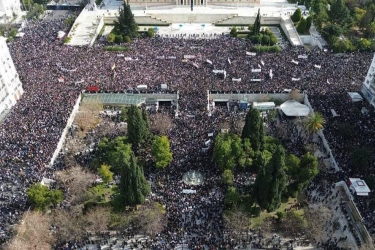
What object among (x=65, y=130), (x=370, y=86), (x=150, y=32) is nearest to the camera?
(x=65, y=130)

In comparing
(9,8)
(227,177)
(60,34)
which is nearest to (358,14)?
(227,177)

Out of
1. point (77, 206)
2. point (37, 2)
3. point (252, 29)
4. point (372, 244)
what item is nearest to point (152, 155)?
point (77, 206)

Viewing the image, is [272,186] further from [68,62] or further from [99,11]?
[99,11]

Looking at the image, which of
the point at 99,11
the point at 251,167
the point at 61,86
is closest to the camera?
the point at 251,167

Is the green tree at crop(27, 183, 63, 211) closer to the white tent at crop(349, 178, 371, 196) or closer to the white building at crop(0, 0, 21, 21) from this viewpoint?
the white tent at crop(349, 178, 371, 196)

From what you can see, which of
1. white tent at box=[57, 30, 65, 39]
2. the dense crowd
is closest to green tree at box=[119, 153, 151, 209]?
the dense crowd

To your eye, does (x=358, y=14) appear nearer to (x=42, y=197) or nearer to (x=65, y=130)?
(x=65, y=130)

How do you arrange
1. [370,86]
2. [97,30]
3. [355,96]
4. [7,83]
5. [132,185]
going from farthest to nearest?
[97,30] < [355,96] < [370,86] < [7,83] < [132,185]
